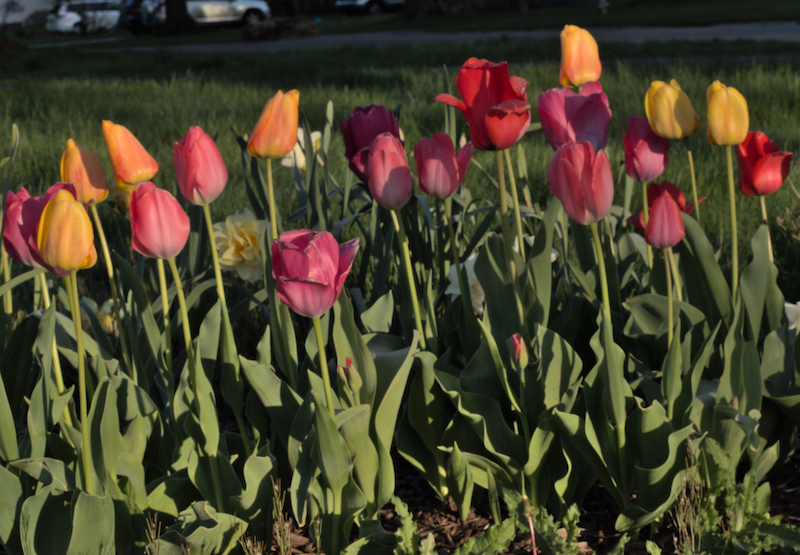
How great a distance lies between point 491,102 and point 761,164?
45 centimetres

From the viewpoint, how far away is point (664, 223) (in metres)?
0.89

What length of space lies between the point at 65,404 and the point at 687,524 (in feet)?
2.85

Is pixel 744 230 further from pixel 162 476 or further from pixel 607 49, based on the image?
pixel 607 49

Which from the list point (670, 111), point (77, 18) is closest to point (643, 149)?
point (670, 111)

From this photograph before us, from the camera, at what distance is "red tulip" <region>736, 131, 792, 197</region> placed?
3.37ft

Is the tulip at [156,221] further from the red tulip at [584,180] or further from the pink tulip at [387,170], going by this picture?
the red tulip at [584,180]

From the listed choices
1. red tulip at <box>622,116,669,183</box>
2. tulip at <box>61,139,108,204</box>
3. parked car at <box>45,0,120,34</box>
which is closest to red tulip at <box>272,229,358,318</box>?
tulip at <box>61,139,108,204</box>

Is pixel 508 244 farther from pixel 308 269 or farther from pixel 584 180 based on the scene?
pixel 308 269

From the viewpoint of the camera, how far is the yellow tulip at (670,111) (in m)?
0.95

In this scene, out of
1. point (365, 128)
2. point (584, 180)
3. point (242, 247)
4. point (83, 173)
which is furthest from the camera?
point (242, 247)

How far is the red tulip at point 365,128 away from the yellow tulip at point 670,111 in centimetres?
38

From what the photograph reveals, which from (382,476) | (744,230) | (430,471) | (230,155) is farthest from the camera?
(230,155)

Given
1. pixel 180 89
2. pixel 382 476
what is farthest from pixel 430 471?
pixel 180 89

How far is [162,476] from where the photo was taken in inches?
39.4
